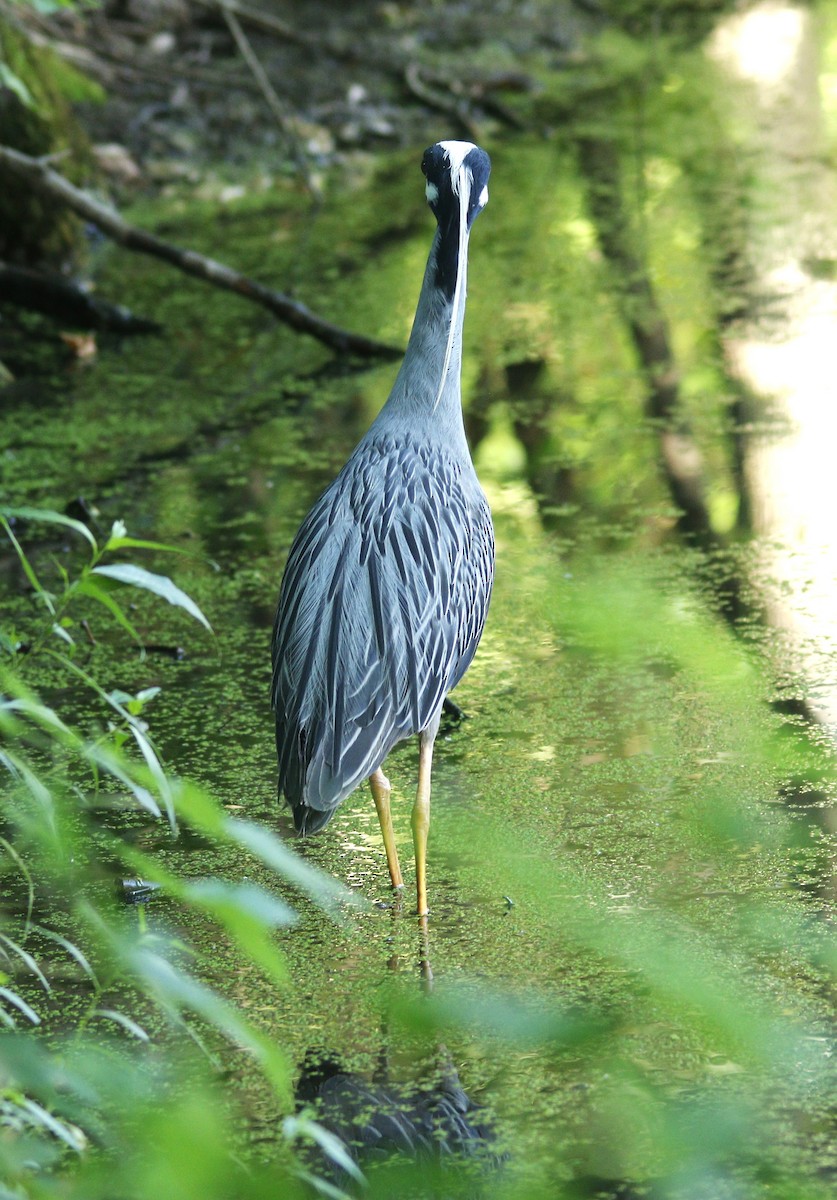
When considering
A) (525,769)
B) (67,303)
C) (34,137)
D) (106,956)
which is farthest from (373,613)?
(34,137)

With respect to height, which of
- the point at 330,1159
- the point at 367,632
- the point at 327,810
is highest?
the point at 367,632

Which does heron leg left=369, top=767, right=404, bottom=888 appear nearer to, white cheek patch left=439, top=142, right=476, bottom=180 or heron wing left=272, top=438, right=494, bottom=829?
heron wing left=272, top=438, right=494, bottom=829

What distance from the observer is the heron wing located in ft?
9.79

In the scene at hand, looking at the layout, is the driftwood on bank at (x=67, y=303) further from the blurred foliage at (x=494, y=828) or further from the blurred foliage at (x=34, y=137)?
the blurred foliage at (x=34, y=137)

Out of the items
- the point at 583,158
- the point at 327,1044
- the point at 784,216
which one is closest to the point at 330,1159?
the point at 327,1044

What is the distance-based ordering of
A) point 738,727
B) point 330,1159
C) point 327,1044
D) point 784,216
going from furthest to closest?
point 784,216, point 738,727, point 327,1044, point 330,1159

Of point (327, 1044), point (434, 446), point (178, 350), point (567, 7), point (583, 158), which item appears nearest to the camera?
point (327, 1044)

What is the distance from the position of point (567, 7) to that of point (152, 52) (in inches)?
131

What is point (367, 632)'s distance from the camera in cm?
308

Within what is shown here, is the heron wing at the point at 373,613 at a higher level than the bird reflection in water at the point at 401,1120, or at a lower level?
higher

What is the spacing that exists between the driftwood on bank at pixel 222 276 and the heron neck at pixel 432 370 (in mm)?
2953

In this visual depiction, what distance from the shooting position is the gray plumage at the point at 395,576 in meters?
2.99

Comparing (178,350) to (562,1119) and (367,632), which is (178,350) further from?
(562,1119)

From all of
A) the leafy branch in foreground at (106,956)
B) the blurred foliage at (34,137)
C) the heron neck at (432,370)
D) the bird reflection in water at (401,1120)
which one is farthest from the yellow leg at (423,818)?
the blurred foliage at (34,137)
